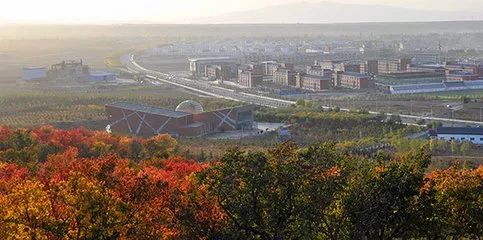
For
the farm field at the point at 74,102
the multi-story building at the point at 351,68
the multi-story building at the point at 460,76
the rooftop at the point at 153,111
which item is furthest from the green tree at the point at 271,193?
the multi-story building at the point at 351,68

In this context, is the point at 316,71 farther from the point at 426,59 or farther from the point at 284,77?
the point at 426,59

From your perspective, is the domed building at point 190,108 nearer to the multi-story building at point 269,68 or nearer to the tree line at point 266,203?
the tree line at point 266,203

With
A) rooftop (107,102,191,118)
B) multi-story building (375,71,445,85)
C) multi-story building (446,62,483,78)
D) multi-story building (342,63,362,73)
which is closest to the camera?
rooftop (107,102,191,118)

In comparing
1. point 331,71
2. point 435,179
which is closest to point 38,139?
point 435,179

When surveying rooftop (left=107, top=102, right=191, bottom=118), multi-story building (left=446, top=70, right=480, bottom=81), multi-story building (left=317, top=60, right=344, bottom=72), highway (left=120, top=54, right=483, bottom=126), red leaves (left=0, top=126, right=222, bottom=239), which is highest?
red leaves (left=0, top=126, right=222, bottom=239)

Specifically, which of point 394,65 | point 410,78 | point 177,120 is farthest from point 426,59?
point 177,120

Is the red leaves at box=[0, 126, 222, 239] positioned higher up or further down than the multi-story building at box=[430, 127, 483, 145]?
higher up

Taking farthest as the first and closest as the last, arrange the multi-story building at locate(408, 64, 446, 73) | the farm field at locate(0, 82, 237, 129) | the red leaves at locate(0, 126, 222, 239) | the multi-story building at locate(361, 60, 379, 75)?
1. the multi-story building at locate(361, 60, 379, 75)
2. the multi-story building at locate(408, 64, 446, 73)
3. the farm field at locate(0, 82, 237, 129)
4. the red leaves at locate(0, 126, 222, 239)

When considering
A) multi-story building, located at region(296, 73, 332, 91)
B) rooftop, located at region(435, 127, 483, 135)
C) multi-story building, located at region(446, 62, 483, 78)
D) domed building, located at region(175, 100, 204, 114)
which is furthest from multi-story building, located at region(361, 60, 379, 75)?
rooftop, located at region(435, 127, 483, 135)

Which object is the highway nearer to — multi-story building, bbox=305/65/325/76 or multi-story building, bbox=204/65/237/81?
multi-story building, bbox=204/65/237/81
